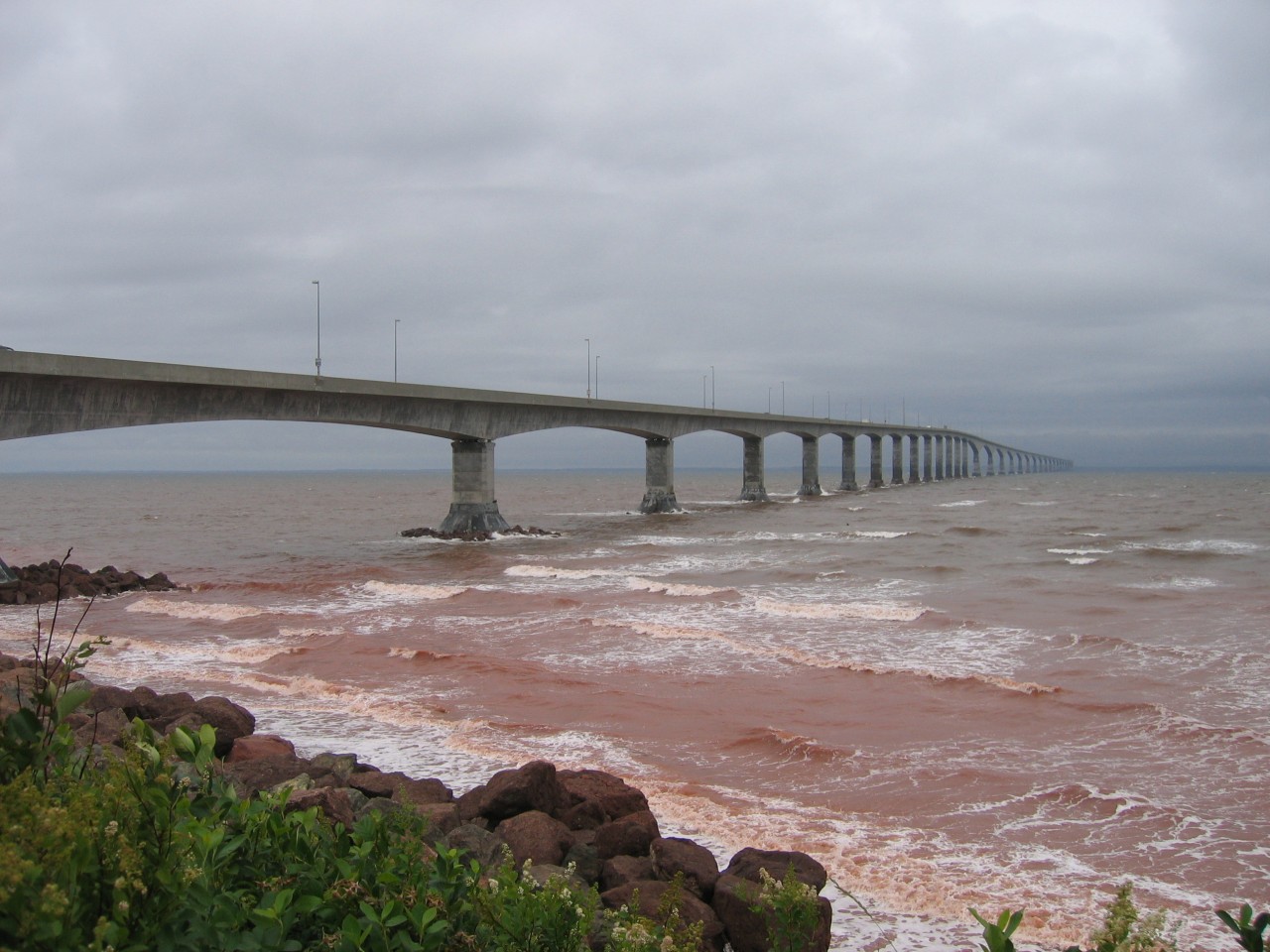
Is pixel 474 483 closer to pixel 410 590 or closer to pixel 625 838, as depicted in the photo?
pixel 410 590

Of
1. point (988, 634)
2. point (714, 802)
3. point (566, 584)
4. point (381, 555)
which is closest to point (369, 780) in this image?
point (714, 802)

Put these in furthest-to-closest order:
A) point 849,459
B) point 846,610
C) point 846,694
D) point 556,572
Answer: point 849,459, point 556,572, point 846,610, point 846,694

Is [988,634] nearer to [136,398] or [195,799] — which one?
[195,799]

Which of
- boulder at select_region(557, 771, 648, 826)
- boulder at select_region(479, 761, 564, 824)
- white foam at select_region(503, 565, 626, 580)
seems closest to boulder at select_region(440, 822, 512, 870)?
boulder at select_region(479, 761, 564, 824)

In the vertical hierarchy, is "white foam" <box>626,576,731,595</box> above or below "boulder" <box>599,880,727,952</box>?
below

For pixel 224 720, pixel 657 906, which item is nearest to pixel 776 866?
pixel 657 906

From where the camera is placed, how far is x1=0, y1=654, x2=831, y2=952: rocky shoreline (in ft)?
18.1

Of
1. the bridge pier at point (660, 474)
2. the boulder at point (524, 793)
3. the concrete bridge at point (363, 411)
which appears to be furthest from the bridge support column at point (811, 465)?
the boulder at point (524, 793)

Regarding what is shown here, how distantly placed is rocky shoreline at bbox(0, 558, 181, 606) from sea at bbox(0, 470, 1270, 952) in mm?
985

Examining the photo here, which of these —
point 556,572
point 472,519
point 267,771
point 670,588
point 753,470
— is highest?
point 753,470

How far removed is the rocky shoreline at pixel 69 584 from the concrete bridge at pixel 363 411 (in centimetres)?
388

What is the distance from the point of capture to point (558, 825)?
6703 mm

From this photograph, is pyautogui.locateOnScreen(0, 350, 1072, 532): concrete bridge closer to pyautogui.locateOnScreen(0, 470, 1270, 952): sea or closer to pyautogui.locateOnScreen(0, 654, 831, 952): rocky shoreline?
pyautogui.locateOnScreen(0, 470, 1270, 952): sea

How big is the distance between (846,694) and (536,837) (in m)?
7.39
